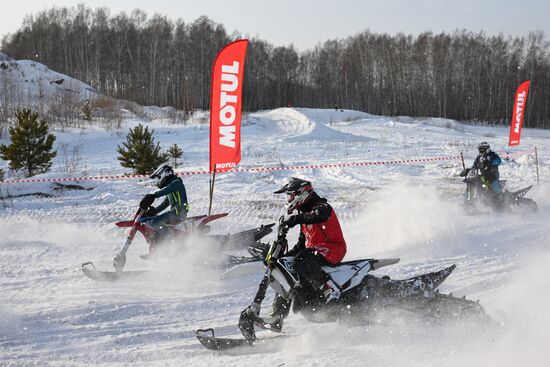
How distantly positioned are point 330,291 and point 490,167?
819 cm

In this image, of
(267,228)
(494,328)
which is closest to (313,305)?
(494,328)

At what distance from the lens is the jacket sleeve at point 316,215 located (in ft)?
13.8

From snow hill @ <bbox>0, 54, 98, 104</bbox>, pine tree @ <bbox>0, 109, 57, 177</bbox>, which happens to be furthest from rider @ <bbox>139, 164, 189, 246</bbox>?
snow hill @ <bbox>0, 54, 98, 104</bbox>

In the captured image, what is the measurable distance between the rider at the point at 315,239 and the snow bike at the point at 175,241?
181cm

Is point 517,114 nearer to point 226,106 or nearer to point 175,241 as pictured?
point 226,106

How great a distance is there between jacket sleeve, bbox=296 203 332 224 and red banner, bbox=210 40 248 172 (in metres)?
6.24

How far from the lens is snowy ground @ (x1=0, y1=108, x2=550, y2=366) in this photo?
4133 millimetres

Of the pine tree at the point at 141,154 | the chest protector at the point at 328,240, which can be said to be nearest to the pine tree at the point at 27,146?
the pine tree at the point at 141,154

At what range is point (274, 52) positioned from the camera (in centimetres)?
7400

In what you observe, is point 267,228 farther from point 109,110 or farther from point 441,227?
point 109,110

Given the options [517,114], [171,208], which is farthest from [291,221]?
[517,114]

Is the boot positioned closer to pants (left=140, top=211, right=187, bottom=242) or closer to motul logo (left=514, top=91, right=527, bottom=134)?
pants (left=140, top=211, right=187, bottom=242)

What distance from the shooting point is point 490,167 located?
1105cm

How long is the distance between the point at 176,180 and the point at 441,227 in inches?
202
